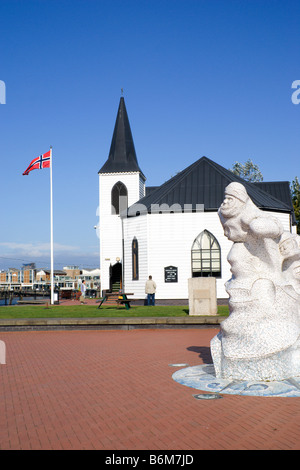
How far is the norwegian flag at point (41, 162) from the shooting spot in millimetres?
31938

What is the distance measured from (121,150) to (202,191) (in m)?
13.7

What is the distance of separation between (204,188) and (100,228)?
12.3m

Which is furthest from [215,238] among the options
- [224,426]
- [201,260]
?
[224,426]

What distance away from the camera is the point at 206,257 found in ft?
97.3

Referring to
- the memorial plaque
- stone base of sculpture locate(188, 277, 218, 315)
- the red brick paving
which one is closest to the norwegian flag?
the memorial plaque

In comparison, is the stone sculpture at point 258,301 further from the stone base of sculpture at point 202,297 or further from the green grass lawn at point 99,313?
the green grass lawn at point 99,313

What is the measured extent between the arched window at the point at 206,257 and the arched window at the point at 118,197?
12.8 metres

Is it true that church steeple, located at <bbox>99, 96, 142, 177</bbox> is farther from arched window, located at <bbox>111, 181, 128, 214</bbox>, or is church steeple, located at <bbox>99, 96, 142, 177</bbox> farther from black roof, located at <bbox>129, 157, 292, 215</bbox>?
black roof, located at <bbox>129, 157, 292, 215</bbox>

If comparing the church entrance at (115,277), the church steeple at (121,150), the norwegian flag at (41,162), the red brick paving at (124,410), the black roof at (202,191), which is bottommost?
the red brick paving at (124,410)

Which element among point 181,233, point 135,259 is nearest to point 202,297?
point 181,233

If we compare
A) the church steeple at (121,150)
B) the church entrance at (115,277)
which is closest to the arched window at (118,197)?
the church steeple at (121,150)

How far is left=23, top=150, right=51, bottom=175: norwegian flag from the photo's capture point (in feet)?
105

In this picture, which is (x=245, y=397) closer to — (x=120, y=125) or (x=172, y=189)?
(x=172, y=189)

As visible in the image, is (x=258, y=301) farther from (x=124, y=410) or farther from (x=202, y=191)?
(x=202, y=191)
